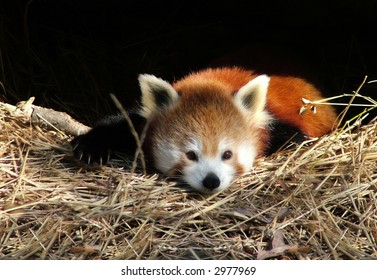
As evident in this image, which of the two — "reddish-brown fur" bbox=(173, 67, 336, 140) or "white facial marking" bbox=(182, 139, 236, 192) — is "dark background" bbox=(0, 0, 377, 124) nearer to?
"reddish-brown fur" bbox=(173, 67, 336, 140)

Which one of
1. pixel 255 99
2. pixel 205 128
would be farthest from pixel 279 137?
pixel 205 128

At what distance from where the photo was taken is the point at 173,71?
5.87 meters

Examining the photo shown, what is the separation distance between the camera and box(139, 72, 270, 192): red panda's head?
3.82 meters

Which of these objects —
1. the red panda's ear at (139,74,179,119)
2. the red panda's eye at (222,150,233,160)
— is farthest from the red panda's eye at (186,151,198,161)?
the red panda's ear at (139,74,179,119)

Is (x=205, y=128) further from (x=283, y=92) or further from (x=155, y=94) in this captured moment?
(x=283, y=92)

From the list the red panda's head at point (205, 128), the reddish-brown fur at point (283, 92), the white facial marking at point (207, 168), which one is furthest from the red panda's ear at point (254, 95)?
the white facial marking at point (207, 168)

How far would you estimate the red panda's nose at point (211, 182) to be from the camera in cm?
366

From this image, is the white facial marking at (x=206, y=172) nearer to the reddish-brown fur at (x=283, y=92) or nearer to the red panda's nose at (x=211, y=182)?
the red panda's nose at (x=211, y=182)

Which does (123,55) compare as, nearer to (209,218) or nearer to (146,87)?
(146,87)

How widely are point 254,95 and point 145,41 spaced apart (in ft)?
7.07

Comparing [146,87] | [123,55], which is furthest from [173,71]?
[146,87]

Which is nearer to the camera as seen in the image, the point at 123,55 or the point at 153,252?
the point at 153,252

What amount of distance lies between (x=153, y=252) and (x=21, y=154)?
1370mm

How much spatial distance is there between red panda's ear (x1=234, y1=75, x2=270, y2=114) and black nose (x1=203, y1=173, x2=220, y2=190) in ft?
2.27
